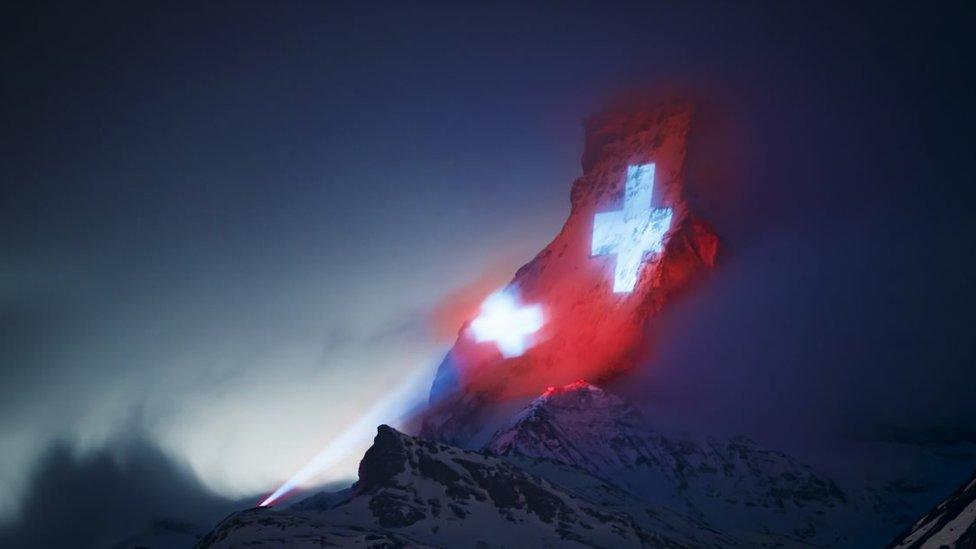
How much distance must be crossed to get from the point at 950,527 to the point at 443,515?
269ft

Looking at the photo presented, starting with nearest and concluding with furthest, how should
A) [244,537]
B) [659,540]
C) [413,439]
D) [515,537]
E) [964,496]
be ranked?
1. [244,537]
2. [964,496]
3. [515,537]
4. [659,540]
5. [413,439]

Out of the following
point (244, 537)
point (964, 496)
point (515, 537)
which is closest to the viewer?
point (244, 537)

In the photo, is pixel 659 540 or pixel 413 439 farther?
pixel 413 439

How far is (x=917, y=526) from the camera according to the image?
14675cm

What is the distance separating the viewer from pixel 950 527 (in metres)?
122

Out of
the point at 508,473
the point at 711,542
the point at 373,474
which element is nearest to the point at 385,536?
the point at 373,474

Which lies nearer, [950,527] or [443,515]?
[950,527]

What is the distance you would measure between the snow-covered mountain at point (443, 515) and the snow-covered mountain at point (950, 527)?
44.4 metres

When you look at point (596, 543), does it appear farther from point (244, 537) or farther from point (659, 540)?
point (244, 537)

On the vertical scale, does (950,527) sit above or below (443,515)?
below

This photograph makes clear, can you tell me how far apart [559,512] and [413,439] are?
3424 centimetres

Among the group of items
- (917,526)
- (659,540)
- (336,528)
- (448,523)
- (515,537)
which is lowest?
(917,526)

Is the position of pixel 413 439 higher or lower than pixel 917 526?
higher

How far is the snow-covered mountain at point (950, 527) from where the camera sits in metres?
114
